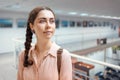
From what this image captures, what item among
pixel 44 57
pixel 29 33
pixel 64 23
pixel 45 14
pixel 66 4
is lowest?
pixel 64 23

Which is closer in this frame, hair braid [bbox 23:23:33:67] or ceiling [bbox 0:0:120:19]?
hair braid [bbox 23:23:33:67]

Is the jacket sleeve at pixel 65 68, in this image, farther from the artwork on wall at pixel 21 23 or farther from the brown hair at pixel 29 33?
the artwork on wall at pixel 21 23

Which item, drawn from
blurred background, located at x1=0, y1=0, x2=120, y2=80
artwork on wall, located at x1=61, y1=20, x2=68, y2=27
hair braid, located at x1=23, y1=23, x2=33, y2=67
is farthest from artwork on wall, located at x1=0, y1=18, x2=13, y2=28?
hair braid, located at x1=23, y1=23, x2=33, y2=67

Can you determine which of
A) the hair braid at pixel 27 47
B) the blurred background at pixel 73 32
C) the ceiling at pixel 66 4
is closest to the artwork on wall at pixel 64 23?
the blurred background at pixel 73 32

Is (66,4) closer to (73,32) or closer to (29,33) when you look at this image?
(29,33)

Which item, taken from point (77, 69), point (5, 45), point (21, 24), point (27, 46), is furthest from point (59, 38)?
point (27, 46)

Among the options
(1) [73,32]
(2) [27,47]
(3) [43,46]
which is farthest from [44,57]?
(1) [73,32]

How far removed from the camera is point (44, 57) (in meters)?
0.84

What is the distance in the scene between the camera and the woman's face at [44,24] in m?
0.79

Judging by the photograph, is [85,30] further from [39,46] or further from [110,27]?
[39,46]

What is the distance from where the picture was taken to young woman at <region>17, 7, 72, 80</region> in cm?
80

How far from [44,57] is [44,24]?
19cm

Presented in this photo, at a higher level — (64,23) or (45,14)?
(45,14)

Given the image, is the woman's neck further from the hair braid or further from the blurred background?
the blurred background
